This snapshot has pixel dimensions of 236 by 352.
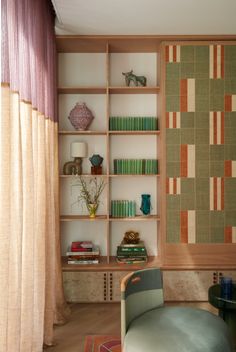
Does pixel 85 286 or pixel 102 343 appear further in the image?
pixel 85 286

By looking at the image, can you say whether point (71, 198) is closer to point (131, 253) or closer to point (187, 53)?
point (131, 253)

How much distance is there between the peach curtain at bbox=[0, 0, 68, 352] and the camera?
1.97 metres

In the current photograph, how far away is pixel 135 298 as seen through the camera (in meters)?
2.43

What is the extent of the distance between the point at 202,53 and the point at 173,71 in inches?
13.5

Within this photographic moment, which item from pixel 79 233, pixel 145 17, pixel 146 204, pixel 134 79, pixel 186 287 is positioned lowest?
pixel 186 287

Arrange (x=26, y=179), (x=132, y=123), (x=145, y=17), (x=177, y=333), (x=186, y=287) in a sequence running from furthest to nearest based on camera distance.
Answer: (x=132, y=123) < (x=186, y=287) < (x=145, y=17) < (x=26, y=179) < (x=177, y=333)

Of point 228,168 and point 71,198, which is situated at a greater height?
point 228,168

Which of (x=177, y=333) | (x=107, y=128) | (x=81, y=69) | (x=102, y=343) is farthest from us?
(x=81, y=69)

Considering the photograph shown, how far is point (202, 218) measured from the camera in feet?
12.9

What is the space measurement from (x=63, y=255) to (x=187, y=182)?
1.61 metres

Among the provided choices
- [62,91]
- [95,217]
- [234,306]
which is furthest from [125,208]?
[234,306]

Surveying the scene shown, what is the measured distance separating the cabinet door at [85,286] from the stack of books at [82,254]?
0.49 feet

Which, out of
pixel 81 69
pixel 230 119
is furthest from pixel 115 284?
pixel 81 69

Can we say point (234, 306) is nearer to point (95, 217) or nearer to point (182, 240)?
point (182, 240)
